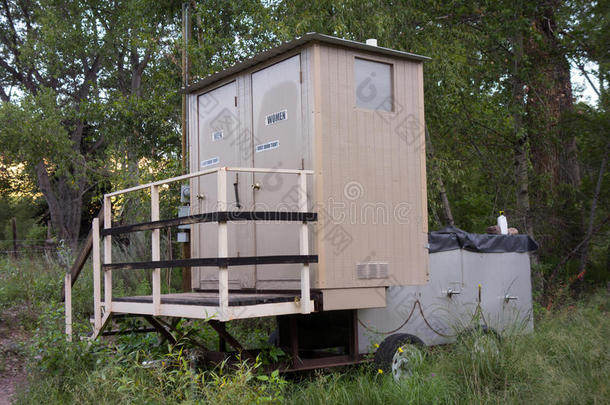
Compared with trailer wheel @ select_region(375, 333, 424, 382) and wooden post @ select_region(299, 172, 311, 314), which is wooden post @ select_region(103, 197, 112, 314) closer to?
wooden post @ select_region(299, 172, 311, 314)

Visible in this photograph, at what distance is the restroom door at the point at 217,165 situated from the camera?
7152 mm

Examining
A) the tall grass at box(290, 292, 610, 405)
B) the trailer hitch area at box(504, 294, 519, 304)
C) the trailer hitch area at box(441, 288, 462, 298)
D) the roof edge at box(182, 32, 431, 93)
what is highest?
the roof edge at box(182, 32, 431, 93)

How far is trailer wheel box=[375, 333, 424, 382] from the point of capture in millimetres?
6406

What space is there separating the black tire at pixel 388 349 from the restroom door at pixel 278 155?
107 centimetres

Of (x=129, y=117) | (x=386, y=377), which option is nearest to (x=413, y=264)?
(x=386, y=377)

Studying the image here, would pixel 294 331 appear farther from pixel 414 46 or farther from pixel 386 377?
pixel 414 46

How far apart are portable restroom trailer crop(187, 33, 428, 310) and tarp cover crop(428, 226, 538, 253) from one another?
20.4 inches

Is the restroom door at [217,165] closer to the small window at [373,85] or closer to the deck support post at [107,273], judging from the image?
the deck support post at [107,273]

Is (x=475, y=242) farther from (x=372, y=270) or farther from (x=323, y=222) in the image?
(x=323, y=222)

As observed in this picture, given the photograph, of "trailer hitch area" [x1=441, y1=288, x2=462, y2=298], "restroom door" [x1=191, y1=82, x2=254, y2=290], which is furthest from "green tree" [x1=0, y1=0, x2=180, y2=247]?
"trailer hitch area" [x1=441, y1=288, x2=462, y2=298]

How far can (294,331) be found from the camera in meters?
6.31

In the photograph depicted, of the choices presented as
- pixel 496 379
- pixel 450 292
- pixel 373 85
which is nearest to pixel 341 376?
pixel 496 379

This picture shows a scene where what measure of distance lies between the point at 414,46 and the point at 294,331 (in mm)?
8636

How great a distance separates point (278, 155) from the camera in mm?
6785
